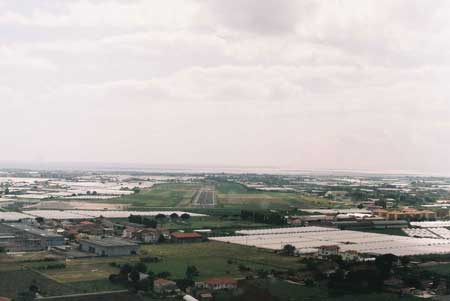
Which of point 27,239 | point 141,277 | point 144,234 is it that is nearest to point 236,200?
point 144,234

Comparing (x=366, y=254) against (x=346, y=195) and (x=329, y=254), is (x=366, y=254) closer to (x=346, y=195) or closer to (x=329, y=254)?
(x=329, y=254)

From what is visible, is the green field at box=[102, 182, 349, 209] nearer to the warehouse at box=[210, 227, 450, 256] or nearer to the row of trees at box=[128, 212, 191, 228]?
the row of trees at box=[128, 212, 191, 228]

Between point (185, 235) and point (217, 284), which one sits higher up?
point (185, 235)

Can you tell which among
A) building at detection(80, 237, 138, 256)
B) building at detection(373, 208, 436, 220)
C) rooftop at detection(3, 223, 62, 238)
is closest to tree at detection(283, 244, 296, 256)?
building at detection(80, 237, 138, 256)

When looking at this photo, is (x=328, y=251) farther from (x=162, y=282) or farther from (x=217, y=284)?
(x=162, y=282)

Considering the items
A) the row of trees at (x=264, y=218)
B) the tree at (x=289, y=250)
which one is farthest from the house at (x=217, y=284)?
the row of trees at (x=264, y=218)
